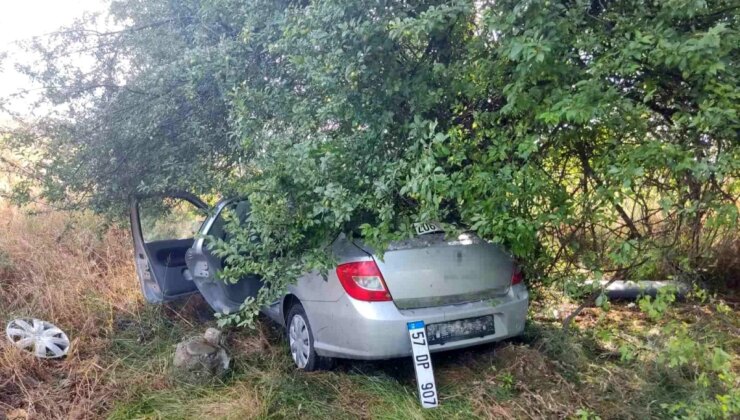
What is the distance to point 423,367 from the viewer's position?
3.53 meters

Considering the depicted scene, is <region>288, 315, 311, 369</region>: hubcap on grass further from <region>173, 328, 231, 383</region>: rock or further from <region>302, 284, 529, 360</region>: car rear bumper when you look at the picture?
<region>173, 328, 231, 383</region>: rock

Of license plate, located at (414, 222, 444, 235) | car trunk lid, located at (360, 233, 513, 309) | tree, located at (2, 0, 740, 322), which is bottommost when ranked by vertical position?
car trunk lid, located at (360, 233, 513, 309)

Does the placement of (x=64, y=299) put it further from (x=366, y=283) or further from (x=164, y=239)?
(x=366, y=283)

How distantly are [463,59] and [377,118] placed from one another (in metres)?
0.72

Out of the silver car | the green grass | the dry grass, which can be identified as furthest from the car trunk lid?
the dry grass

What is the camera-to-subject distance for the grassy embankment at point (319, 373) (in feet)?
11.3

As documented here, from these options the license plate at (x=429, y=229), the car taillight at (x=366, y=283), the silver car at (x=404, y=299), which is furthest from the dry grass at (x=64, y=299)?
the license plate at (x=429, y=229)

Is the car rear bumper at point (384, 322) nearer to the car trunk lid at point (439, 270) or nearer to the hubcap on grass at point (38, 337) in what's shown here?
the car trunk lid at point (439, 270)

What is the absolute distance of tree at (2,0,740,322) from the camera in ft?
9.33

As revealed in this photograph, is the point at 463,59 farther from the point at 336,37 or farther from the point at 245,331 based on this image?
the point at 245,331

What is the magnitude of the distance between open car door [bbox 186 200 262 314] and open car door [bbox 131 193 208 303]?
159 mm

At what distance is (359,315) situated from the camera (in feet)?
11.8

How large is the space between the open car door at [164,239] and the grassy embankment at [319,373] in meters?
0.22

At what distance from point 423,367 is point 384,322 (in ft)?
1.25
